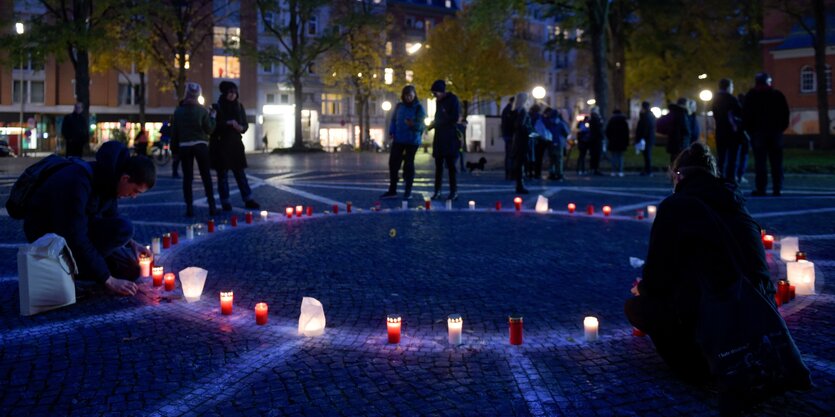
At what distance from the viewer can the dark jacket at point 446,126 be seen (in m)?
14.4

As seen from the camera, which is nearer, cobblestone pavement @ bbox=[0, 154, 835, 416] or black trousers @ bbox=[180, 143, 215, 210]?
cobblestone pavement @ bbox=[0, 154, 835, 416]

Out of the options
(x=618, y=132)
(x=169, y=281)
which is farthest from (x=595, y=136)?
(x=169, y=281)

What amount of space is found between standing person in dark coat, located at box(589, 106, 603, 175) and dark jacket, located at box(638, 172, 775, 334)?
1855cm

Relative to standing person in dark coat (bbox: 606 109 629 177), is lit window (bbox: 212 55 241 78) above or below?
above

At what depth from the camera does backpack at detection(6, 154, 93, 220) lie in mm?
5754

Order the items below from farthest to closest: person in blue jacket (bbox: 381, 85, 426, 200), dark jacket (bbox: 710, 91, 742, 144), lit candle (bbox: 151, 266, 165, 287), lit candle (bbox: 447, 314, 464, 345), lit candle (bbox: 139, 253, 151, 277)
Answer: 1. dark jacket (bbox: 710, 91, 742, 144)
2. person in blue jacket (bbox: 381, 85, 426, 200)
3. lit candle (bbox: 139, 253, 151, 277)
4. lit candle (bbox: 151, 266, 165, 287)
5. lit candle (bbox: 447, 314, 464, 345)

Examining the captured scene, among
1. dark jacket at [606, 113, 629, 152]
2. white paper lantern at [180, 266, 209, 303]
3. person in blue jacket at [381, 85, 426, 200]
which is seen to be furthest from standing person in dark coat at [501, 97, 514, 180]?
white paper lantern at [180, 266, 209, 303]

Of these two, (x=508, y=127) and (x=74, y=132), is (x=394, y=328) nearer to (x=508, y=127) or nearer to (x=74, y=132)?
(x=74, y=132)

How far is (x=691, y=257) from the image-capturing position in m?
3.81

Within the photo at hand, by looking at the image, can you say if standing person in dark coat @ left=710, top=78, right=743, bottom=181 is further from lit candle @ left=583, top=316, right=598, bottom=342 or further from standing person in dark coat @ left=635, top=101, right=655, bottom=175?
lit candle @ left=583, top=316, right=598, bottom=342

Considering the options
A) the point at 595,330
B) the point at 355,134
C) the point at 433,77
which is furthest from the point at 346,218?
the point at 355,134

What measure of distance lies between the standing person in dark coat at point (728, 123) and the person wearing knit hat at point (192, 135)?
963 cm

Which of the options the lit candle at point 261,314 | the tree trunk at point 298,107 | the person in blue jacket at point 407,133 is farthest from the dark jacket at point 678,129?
the tree trunk at point 298,107

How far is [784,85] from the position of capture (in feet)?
186
